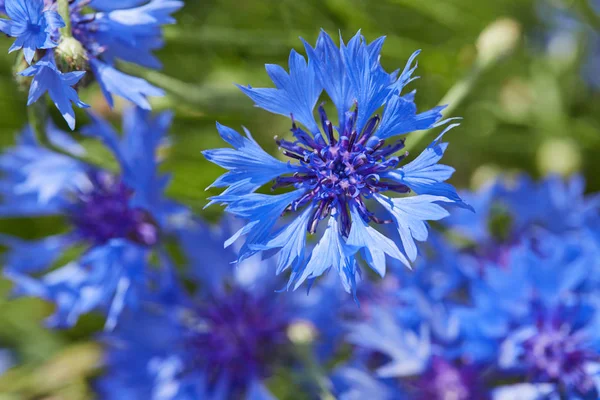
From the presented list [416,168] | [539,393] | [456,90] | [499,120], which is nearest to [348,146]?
[416,168]

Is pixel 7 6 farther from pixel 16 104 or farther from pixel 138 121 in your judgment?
pixel 16 104

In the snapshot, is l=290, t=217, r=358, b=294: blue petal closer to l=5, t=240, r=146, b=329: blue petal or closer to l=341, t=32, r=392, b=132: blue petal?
l=341, t=32, r=392, b=132: blue petal

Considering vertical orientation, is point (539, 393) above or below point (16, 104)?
above

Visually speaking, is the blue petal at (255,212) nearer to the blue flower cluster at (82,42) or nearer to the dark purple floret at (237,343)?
the blue flower cluster at (82,42)

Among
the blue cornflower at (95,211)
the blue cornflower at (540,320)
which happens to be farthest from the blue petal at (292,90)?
the blue cornflower at (540,320)

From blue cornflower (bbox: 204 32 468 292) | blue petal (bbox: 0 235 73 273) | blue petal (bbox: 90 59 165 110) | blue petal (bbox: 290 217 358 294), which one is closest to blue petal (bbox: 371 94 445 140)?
blue cornflower (bbox: 204 32 468 292)

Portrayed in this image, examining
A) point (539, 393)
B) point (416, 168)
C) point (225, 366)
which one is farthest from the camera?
point (225, 366)
